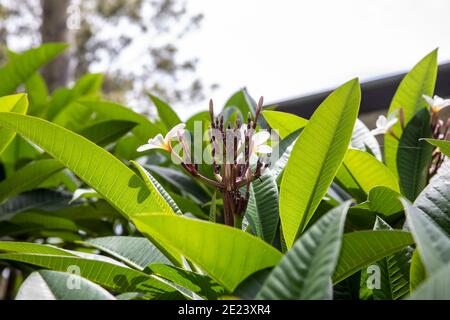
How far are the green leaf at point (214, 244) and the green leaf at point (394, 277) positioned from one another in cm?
18

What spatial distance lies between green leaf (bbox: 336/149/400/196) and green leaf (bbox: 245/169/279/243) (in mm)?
145

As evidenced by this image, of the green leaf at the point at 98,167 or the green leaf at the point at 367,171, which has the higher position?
the green leaf at the point at 98,167

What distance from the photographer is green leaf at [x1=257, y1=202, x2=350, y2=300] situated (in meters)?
0.37

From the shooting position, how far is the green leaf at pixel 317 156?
1.94 ft

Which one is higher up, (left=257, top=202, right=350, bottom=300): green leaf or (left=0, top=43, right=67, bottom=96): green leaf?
(left=0, top=43, right=67, bottom=96): green leaf

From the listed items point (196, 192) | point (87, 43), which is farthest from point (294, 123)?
point (87, 43)

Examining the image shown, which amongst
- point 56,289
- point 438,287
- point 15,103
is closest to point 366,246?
point 438,287

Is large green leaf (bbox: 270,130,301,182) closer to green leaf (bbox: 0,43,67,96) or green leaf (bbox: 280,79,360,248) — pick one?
green leaf (bbox: 280,79,360,248)

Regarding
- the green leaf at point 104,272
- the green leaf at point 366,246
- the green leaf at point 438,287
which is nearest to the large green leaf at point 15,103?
the green leaf at point 104,272

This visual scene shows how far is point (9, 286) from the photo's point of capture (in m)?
1.67

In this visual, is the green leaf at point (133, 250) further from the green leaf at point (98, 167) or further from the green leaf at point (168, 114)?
the green leaf at point (168, 114)

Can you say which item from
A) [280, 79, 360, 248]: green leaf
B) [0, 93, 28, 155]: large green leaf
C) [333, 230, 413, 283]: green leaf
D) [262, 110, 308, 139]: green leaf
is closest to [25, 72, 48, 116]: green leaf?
[0, 93, 28, 155]: large green leaf
